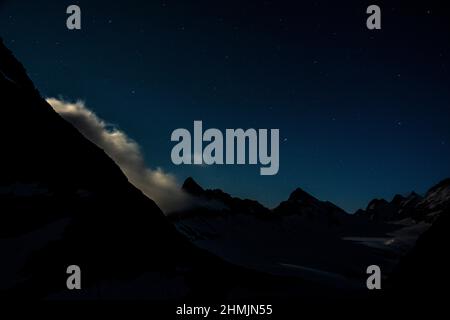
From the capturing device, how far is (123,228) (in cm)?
7175

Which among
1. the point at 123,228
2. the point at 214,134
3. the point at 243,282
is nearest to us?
the point at 214,134

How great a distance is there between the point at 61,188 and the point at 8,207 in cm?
1018

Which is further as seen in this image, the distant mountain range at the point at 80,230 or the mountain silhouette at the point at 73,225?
the mountain silhouette at the point at 73,225

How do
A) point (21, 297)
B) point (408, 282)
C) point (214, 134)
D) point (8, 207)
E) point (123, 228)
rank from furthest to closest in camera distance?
point (123, 228)
point (8, 207)
point (21, 297)
point (408, 282)
point (214, 134)

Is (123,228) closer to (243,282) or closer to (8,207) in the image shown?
(8,207)

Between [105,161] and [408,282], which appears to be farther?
[105,161]

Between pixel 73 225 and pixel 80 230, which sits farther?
pixel 80 230

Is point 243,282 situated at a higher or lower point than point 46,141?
lower

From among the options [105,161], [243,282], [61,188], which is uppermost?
[105,161]

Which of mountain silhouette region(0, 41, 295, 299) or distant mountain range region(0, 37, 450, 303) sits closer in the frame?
distant mountain range region(0, 37, 450, 303)

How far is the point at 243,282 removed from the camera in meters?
82.7

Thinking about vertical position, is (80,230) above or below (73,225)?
below
